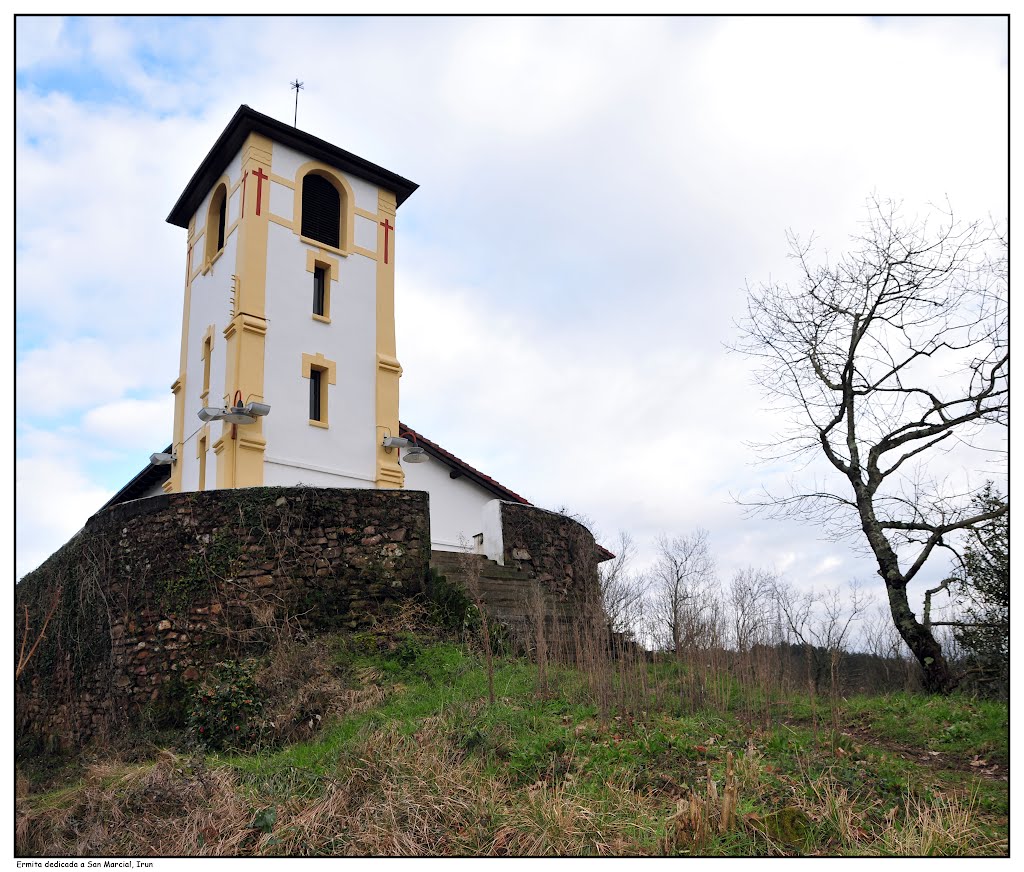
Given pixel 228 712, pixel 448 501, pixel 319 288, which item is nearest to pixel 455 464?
pixel 448 501

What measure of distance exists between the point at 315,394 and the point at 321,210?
3.79m

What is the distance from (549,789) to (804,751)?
2091 mm

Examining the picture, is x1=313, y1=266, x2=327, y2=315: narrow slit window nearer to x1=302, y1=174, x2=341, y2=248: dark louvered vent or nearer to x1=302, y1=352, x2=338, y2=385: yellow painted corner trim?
x1=302, y1=174, x2=341, y2=248: dark louvered vent

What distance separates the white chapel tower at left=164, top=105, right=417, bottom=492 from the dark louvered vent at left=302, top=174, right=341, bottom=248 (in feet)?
0.09

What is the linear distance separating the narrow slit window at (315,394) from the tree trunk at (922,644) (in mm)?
10043

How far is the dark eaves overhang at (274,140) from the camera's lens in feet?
53.8

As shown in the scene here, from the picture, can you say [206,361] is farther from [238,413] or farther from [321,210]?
[321,210]

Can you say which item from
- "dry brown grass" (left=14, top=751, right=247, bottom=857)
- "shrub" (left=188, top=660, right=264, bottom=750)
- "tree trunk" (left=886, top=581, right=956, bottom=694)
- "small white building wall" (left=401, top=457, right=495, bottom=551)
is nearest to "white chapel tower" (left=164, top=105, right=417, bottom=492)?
"small white building wall" (left=401, top=457, right=495, bottom=551)

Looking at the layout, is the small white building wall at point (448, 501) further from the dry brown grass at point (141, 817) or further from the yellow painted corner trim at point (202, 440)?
the dry brown grass at point (141, 817)

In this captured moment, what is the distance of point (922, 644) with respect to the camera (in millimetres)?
9477

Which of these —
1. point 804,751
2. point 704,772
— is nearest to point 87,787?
point 704,772

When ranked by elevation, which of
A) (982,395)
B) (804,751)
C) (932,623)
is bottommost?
(804,751)

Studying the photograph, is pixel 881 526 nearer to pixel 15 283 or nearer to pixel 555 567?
pixel 555 567

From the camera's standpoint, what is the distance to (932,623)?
936 centimetres
